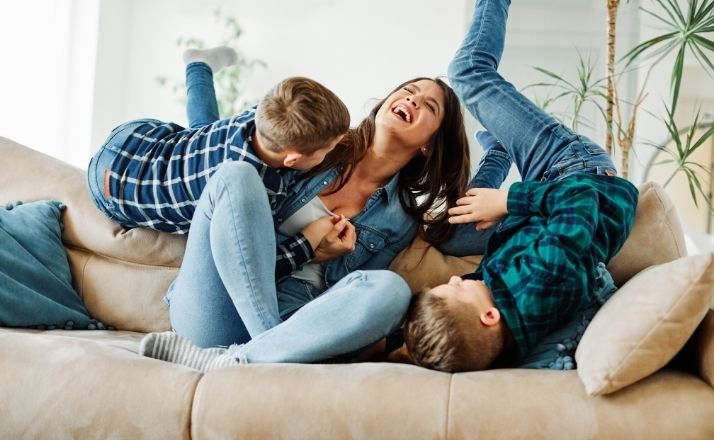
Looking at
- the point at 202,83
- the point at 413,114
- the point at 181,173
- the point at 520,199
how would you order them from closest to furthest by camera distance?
the point at 520,199
the point at 181,173
the point at 413,114
the point at 202,83

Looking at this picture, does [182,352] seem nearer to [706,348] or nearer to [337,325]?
[337,325]

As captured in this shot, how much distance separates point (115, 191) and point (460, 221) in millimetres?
875

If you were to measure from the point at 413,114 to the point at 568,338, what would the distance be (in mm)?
795

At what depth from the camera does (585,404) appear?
130cm

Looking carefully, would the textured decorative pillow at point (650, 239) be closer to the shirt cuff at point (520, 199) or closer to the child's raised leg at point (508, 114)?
the child's raised leg at point (508, 114)

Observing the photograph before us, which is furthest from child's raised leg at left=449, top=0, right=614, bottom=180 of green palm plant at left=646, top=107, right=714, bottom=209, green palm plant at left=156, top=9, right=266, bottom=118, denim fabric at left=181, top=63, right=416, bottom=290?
green palm plant at left=156, top=9, right=266, bottom=118

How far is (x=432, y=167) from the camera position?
84.0 inches

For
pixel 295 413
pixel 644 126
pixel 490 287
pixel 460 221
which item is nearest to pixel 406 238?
pixel 460 221

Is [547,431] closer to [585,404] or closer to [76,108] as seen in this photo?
[585,404]

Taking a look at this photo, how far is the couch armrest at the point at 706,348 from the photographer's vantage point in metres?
1.33

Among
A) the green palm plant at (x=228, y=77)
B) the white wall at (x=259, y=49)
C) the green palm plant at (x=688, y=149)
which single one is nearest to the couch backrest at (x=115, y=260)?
the green palm plant at (x=688, y=149)

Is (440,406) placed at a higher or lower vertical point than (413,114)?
lower

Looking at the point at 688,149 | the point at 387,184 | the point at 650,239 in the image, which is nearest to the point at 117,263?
the point at 387,184

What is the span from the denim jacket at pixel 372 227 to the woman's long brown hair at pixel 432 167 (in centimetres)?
3
